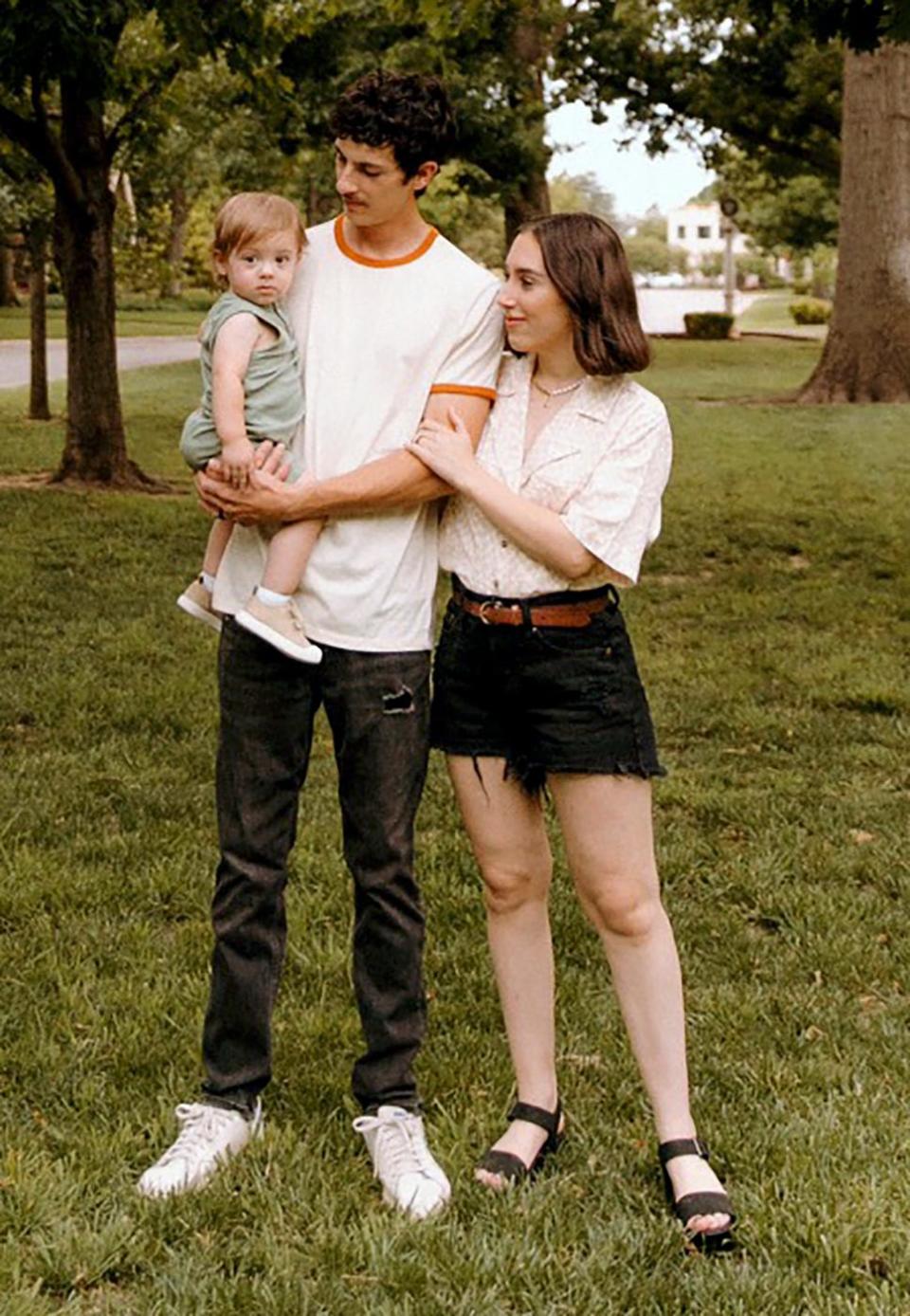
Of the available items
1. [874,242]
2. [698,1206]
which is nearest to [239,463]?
[698,1206]

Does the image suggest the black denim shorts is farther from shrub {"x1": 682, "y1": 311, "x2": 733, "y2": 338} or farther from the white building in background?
the white building in background

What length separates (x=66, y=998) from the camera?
4.20 m

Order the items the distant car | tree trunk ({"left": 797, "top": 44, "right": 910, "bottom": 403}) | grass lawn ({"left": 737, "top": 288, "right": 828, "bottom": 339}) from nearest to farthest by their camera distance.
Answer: tree trunk ({"left": 797, "top": 44, "right": 910, "bottom": 403}), grass lawn ({"left": 737, "top": 288, "right": 828, "bottom": 339}), the distant car

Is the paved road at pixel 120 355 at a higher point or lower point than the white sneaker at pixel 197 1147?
higher

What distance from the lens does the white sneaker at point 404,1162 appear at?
10.7 ft

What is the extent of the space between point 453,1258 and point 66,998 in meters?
1.48

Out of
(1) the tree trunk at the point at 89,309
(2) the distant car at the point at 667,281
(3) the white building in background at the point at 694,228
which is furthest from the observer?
(3) the white building in background at the point at 694,228

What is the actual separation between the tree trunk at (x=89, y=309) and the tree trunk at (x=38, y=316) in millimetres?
4872

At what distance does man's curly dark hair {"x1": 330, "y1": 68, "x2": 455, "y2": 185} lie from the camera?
9.98 ft

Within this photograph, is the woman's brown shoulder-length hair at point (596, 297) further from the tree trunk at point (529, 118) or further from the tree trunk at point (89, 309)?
the tree trunk at point (529, 118)

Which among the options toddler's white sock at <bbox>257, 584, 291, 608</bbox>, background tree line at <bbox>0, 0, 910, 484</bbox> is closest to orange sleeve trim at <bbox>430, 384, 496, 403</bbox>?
toddler's white sock at <bbox>257, 584, 291, 608</bbox>

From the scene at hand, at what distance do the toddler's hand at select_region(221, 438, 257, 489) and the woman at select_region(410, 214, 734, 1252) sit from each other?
290 millimetres

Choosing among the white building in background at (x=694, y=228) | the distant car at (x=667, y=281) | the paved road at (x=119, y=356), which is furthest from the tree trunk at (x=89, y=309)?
the white building in background at (x=694, y=228)

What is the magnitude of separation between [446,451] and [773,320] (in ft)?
186
